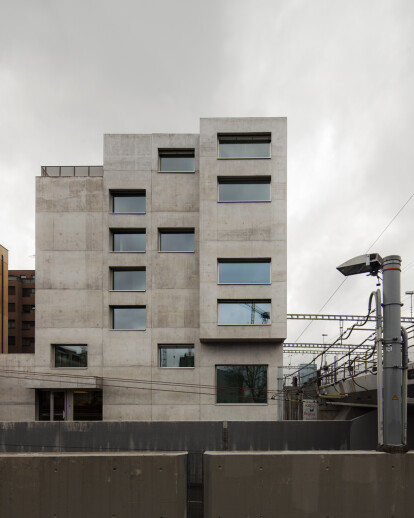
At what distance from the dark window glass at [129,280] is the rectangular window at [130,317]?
1.23 meters

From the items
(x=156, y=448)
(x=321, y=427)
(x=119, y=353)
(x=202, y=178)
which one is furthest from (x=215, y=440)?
(x=202, y=178)

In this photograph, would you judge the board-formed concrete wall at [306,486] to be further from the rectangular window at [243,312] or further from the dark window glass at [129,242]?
the dark window glass at [129,242]

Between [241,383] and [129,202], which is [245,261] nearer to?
[241,383]

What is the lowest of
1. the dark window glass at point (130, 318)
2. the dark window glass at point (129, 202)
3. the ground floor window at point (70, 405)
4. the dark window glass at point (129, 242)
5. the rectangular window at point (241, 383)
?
the ground floor window at point (70, 405)

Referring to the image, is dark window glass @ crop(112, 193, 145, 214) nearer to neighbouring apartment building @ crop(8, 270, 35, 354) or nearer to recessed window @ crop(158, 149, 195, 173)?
recessed window @ crop(158, 149, 195, 173)

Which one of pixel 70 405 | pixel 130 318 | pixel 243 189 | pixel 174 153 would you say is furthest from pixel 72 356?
pixel 243 189

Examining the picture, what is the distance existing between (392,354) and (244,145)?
1649cm

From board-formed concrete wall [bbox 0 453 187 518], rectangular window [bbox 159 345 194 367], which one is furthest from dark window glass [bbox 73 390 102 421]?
board-formed concrete wall [bbox 0 453 187 518]

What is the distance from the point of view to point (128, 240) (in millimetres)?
20609

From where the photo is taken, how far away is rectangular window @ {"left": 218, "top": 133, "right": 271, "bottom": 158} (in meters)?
19.8

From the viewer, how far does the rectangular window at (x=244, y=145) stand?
19.8 meters

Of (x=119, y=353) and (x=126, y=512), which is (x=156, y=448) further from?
(x=126, y=512)

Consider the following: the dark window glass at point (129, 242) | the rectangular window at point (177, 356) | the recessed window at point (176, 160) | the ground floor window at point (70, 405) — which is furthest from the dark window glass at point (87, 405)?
the recessed window at point (176, 160)

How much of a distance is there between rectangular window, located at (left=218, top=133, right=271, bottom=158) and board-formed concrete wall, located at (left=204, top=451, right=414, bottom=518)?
→ 17.3 metres
